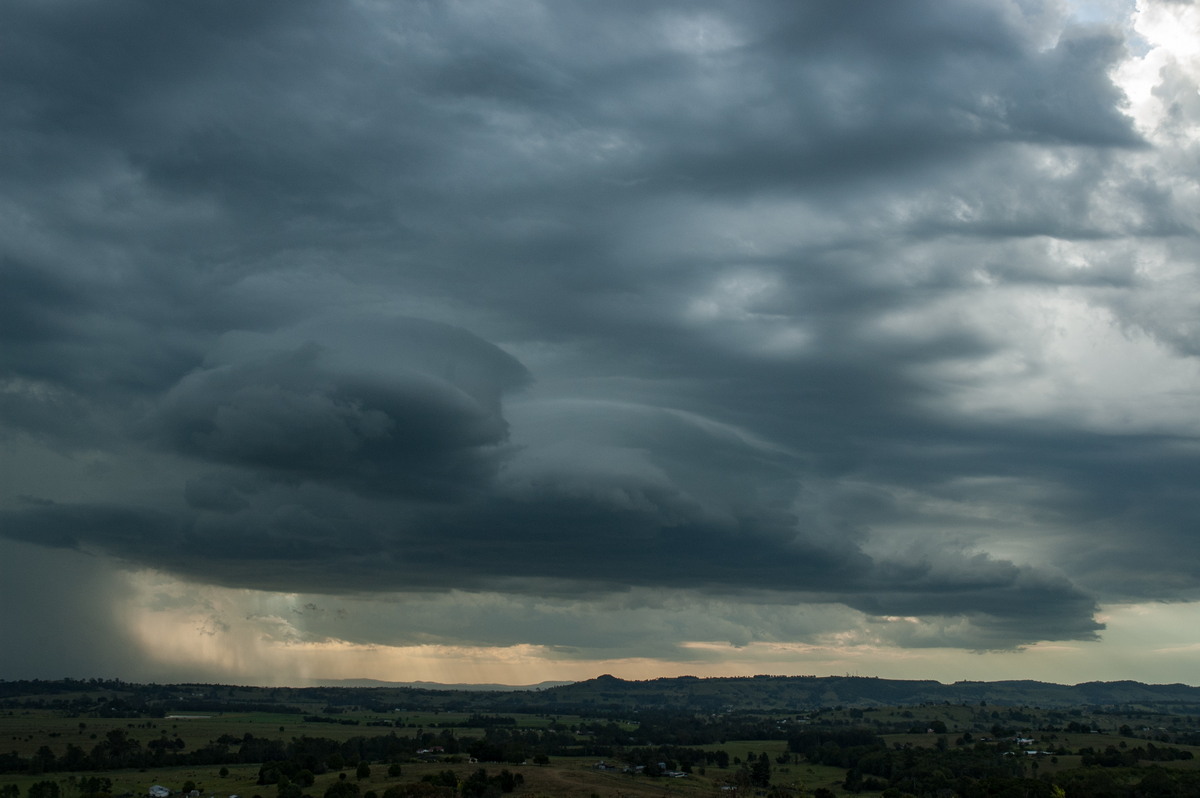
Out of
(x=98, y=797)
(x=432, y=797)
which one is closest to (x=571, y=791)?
(x=432, y=797)

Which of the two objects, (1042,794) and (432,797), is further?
(1042,794)

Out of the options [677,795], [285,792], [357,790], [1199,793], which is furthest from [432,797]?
[1199,793]

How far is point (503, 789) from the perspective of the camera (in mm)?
192625

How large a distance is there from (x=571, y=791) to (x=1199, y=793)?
12352 cm

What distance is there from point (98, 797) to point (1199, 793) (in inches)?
8458

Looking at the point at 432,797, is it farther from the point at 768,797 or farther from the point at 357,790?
the point at 768,797

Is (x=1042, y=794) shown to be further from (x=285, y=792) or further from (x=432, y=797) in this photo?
(x=285, y=792)

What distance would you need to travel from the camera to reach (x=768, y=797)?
191375mm

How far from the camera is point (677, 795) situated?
649ft

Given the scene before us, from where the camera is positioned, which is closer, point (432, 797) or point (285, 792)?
point (432, 797)

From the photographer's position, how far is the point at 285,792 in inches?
7559

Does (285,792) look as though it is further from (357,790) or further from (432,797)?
(432,797)

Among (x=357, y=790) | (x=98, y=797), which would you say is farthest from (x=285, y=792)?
(x=98, y=797)

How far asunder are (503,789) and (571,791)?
13.2 meters
